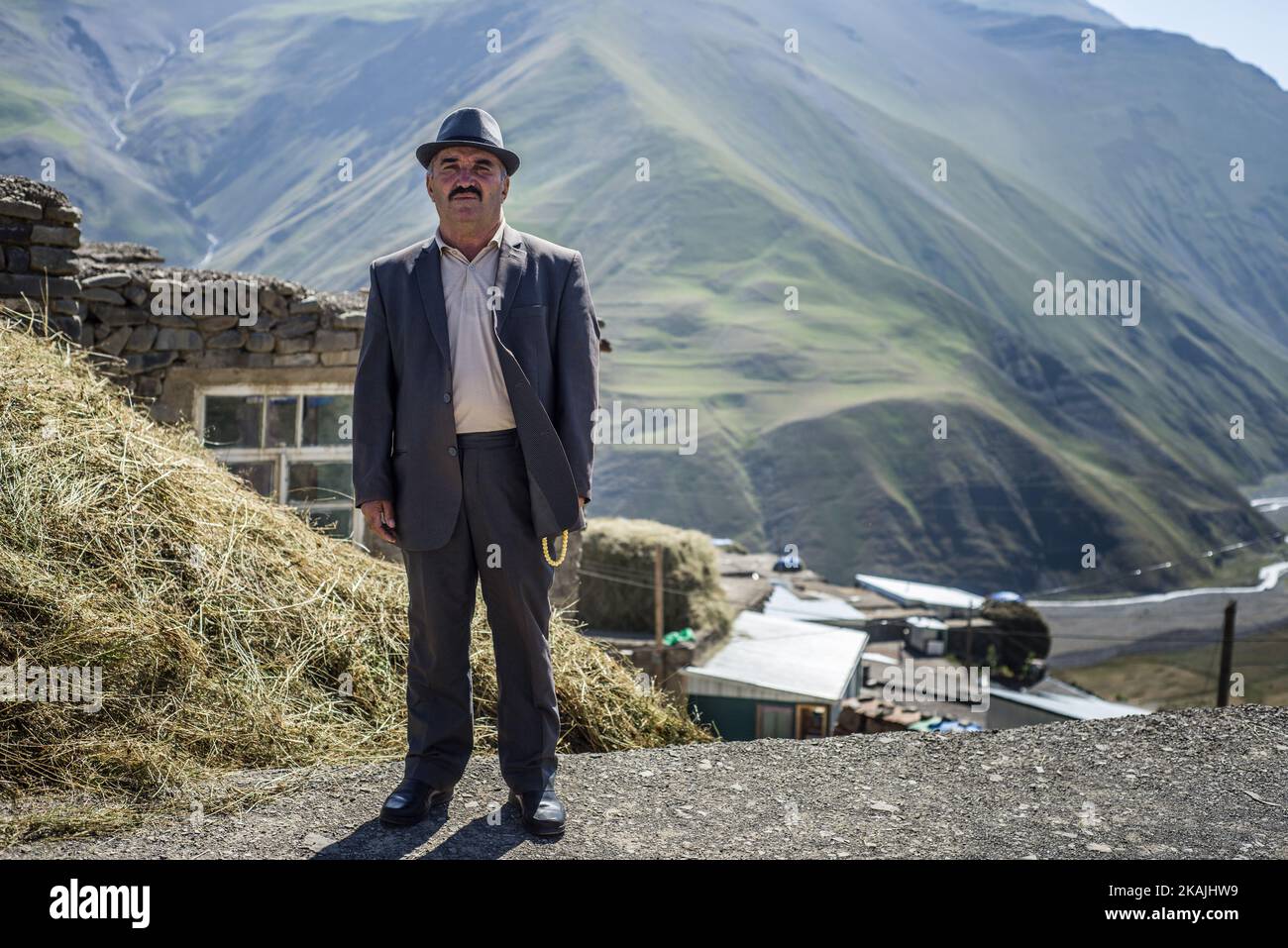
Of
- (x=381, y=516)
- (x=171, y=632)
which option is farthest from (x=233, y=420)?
(x=381, y=516)

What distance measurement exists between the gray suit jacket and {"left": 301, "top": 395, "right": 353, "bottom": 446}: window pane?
480 cm

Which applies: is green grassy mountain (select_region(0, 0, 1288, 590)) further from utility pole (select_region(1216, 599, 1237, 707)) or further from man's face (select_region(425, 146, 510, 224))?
man's face (select_region(425, 146, 510, 224))

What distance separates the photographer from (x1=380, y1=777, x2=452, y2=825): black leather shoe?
10.9 ft

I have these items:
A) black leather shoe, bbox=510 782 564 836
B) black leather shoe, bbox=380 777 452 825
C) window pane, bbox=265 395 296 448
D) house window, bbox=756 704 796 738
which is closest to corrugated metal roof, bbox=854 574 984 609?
house window, bbox=756 704 796 738

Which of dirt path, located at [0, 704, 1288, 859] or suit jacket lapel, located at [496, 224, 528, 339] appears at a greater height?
suit jacket lapel, located at [496, 224, 528, 339]

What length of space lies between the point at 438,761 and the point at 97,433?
2.42 metres

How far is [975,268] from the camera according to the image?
146125 millimetres

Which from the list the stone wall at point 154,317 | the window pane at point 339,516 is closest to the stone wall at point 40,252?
the stone wall at point 154,317

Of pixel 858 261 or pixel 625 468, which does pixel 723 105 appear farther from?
pixel 625 468

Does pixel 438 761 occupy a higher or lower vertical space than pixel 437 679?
lower

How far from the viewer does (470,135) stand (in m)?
3.29

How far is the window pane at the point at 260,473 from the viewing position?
776 centimetres
